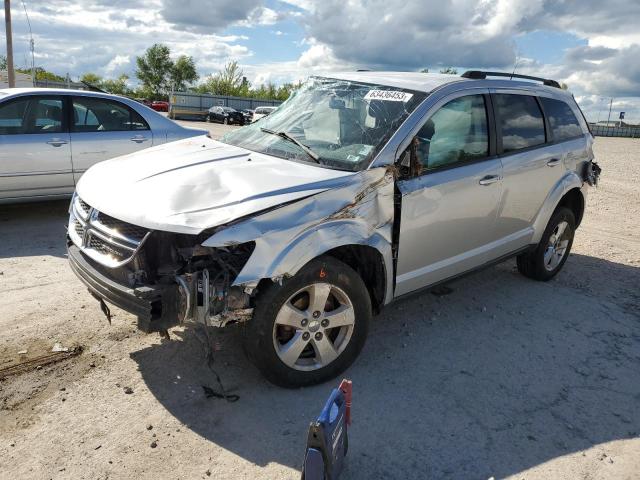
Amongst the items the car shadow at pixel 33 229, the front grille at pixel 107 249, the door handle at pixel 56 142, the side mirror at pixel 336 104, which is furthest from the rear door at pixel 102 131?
the side mirror at pixel 336 104

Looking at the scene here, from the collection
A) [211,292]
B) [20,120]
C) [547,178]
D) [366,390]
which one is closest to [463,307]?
[547,178]

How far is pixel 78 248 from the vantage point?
3.50 meters

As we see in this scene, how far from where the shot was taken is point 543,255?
5367 mm

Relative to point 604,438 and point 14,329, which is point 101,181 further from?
point 604,438

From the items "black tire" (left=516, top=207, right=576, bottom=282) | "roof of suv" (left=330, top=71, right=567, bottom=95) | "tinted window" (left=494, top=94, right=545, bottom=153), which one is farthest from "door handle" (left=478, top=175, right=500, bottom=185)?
"black tire" (left=516, top=207, right=576, bottom=282)

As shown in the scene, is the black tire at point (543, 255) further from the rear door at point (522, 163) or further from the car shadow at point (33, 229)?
the car shadow at point (33, 229)

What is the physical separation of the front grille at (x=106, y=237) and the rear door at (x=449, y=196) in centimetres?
169

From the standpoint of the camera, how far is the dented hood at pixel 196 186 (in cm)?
290

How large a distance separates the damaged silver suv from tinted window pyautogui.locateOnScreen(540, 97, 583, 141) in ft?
0.73

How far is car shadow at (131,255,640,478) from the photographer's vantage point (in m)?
2.87

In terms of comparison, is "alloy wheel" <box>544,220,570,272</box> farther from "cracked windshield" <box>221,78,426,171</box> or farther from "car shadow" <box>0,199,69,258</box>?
"car shadow" <box>0,199,69,258</box>

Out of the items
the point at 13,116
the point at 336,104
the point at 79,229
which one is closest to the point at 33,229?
the point at 13,116

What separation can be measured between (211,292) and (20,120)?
4.85 metres

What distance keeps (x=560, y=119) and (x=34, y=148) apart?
5.79 meters
